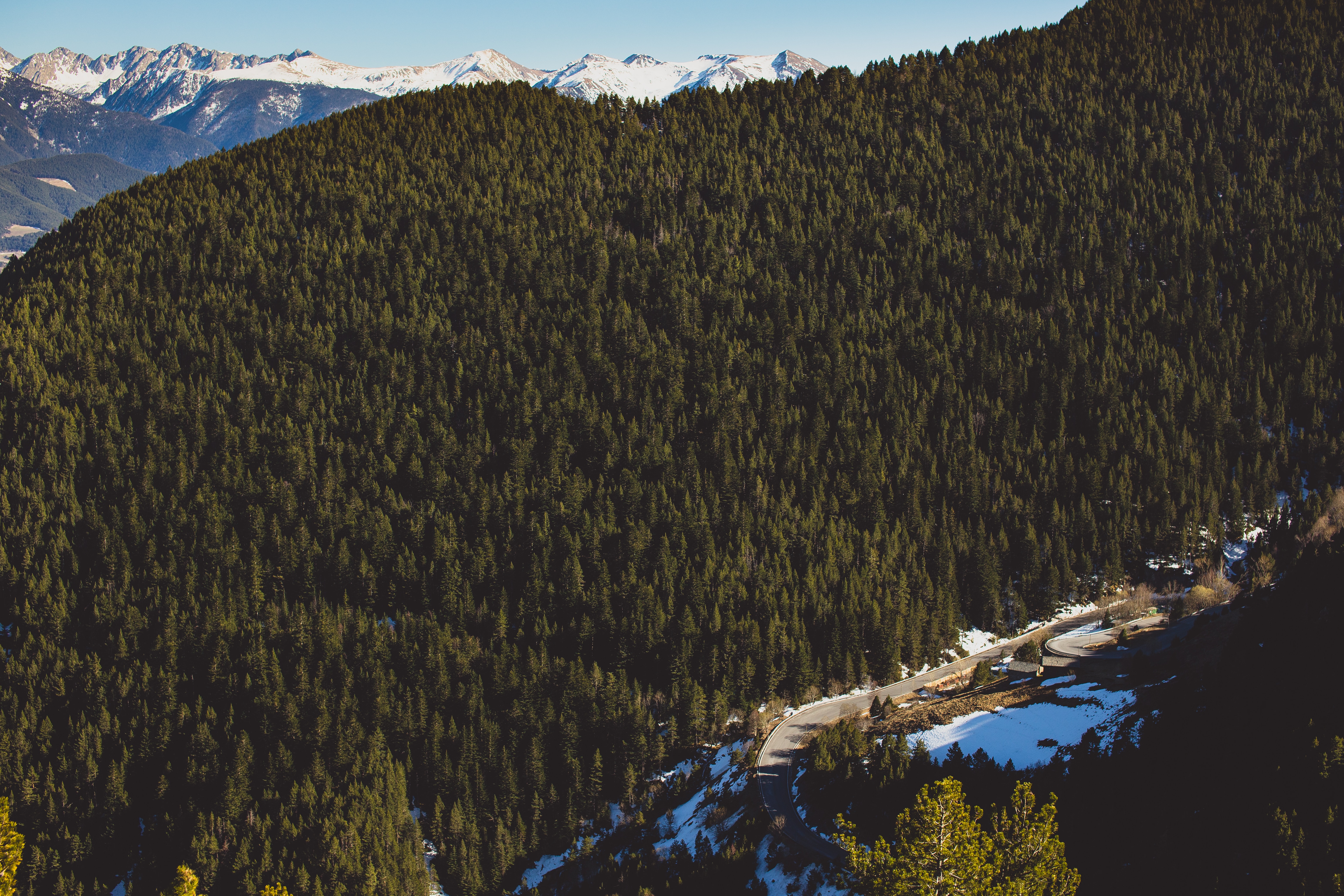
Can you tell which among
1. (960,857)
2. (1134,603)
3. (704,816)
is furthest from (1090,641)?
(960,857)

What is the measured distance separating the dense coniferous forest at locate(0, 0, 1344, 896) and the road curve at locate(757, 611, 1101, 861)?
4.93m

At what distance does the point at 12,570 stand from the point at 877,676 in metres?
116

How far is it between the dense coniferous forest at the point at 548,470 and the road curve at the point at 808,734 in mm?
4933

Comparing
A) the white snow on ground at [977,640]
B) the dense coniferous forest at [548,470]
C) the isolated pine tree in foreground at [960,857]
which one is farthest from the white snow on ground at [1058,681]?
the isolated pine tree in foreground at [960,857]

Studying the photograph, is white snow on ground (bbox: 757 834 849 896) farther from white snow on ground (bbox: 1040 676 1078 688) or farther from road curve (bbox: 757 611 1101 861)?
white snow on ground (bbox: 1040 676 1078 688)

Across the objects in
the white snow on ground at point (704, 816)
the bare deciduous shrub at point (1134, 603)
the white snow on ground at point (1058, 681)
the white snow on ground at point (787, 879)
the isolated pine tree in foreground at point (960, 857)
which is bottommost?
the white snow on ground at point (704, 816)

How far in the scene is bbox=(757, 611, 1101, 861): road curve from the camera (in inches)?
2648

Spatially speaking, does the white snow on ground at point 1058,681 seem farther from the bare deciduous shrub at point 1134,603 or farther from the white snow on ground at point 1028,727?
the bare deciduous shrub at point 1134,603

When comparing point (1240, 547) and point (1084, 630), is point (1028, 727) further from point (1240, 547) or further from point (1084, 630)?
point (1240, 547)

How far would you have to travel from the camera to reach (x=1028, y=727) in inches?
2778

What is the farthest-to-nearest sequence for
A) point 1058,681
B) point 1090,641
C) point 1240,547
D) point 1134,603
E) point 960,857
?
1. point 1240,547
2. point 1134,603
3. point 1090,641
4. point 1058,681
5. point 960,857

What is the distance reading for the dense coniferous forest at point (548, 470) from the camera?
10131cm

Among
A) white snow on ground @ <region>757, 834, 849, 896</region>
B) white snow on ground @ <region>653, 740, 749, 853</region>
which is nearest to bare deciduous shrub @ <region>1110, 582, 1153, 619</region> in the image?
white snow on ground @ <region>653, 740, 749, 853</region>

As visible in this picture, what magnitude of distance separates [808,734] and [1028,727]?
21335 millimetres
